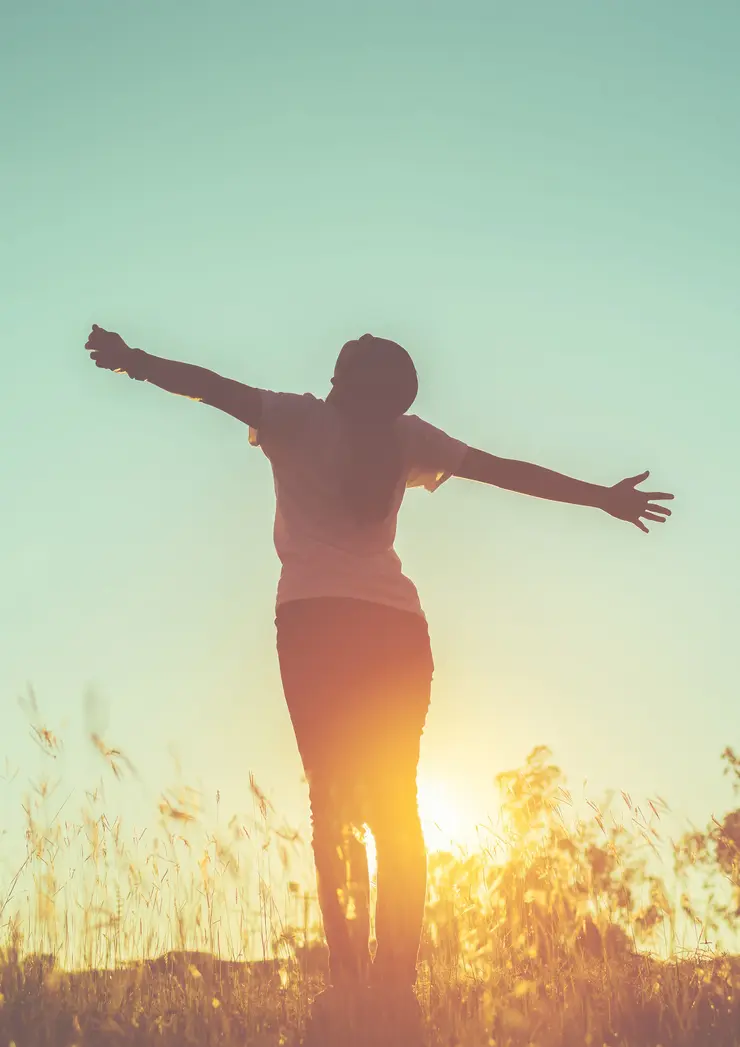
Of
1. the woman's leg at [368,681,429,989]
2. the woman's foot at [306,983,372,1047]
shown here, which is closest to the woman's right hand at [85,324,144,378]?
the woman's leg at [368,681,429,989]

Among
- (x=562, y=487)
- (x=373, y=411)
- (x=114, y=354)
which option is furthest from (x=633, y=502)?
(x=114, y=354)

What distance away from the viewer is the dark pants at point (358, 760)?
2877mm

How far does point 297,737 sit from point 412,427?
117 centimetres

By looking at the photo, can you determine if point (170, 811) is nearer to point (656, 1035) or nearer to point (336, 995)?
point (336, 995)

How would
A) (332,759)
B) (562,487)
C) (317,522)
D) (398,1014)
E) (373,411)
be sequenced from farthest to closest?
(562,487)
(373,411)
(317,522)
(332,759)
(398,1014)

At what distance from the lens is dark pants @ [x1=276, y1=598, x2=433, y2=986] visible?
113 inches

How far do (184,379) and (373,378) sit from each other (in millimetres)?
647

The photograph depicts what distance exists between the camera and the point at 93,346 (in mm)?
3166

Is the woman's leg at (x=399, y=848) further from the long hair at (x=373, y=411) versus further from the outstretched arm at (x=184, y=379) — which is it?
the outstretched arm at (x=184, y=379)

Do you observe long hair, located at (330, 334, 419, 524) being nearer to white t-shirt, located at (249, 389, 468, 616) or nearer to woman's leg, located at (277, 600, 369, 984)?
white t-shirt, located at (249, 389, 468, 616)

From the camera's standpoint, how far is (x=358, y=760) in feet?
9.73

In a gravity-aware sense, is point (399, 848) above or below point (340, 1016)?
above

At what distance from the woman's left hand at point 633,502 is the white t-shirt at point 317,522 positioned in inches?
44.3

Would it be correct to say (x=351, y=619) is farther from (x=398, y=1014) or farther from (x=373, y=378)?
(x=398, y=1014)
